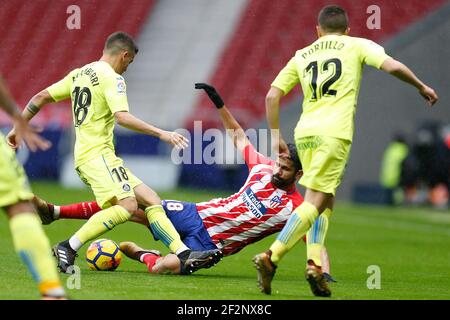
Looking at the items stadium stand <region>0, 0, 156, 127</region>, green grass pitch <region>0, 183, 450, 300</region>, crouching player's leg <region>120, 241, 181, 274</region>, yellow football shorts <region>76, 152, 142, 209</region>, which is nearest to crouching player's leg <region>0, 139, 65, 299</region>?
green grass pitch <region>0, 183, 450, 300</region>

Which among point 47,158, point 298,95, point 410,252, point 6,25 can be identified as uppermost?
point 6,25

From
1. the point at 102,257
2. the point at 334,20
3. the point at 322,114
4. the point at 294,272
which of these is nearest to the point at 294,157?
the point at 322,114

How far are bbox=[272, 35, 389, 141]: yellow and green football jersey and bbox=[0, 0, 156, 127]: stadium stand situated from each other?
17243 mm

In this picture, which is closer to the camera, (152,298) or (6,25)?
(152,298)

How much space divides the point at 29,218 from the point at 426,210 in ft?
56.6

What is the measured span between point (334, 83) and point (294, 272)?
106 inches

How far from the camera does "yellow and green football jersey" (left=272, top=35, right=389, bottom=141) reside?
7277mm

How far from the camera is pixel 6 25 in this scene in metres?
25.2

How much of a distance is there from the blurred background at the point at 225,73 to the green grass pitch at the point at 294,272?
5526 mm

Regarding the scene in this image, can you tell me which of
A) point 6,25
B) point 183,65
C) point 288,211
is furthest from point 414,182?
point 288,211

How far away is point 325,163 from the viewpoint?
723 centimetres

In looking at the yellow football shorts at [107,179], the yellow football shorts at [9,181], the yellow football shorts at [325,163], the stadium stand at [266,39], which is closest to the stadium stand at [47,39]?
the stadium stand at [266,39]

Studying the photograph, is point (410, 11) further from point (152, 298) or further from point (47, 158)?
point (152, 298)

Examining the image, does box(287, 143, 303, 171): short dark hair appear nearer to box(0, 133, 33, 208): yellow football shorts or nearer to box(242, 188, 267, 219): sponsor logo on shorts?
box(242, 188, 267, 219): sponsor logo on shorts
